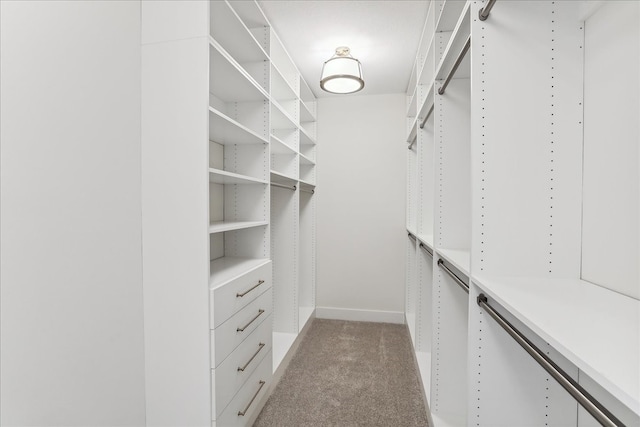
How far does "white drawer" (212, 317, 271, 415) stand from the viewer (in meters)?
1.38

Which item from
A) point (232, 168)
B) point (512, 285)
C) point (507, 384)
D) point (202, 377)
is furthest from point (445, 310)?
point (232, 168)

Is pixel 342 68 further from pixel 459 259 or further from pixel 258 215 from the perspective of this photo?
pixel 459 259

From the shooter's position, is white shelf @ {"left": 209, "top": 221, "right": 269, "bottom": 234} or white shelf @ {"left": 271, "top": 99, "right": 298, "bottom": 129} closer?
white shelf @ {"left": 209, "top": 221, "right": 269, "bottom": 234}

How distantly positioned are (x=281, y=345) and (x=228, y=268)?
114cm

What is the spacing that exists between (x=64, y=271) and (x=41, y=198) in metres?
0.26

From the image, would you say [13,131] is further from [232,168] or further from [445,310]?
[445,310]

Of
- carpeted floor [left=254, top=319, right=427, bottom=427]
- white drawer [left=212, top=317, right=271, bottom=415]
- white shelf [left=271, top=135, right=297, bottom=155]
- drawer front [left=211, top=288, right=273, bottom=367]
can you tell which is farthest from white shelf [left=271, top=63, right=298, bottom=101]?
carpeted floor [left=254, top=319, right=427, bottom=427]

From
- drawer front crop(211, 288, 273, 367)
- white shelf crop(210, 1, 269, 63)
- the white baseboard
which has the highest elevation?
white shelf crop(210, 1, 269, 63)

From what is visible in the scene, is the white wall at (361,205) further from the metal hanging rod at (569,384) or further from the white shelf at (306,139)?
the metal hanging rod at (569,384)

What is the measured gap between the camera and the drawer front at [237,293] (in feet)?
4.49

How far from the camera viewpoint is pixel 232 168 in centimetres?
207

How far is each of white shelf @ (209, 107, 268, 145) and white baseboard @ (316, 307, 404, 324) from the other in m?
2.29

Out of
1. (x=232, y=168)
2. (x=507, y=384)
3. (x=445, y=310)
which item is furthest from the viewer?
(x=232, y=168)

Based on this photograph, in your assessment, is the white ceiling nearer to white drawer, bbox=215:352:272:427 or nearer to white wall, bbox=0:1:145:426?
white wall, bbox=0:1:145:426
